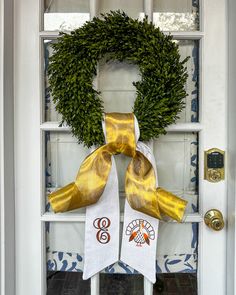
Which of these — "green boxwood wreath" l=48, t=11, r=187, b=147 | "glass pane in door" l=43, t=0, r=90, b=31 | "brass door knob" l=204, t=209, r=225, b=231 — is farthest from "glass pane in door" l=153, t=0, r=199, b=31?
"brass door knob" l=204, t=209, r=225, b=231

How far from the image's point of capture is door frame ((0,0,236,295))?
1.21 metres

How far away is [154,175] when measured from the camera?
1.20 metres

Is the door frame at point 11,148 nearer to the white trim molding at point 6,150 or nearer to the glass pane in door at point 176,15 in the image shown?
the white trim molding at point 6,150

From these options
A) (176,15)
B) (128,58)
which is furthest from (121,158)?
(176,15)

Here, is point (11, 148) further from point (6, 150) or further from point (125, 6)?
point (125, 6)

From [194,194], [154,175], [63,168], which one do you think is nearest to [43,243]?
[63,168]

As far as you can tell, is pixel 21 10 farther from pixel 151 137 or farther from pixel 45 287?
pixel 45 287

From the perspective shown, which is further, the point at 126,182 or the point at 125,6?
the point at 125,6

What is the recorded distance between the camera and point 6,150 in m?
1.24

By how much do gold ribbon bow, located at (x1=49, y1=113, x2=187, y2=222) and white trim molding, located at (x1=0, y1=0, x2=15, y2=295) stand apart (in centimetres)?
20

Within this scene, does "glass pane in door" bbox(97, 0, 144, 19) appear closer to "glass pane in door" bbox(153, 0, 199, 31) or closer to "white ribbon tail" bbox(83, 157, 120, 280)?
"glass pane in door" bbox(153, 0, 199, 31)

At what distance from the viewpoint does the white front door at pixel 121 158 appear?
1.29 m

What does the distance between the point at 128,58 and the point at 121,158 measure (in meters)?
0.39

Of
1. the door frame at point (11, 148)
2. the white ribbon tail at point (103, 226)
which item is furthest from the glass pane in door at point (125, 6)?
the white ribbon tail at point (103, 226)
